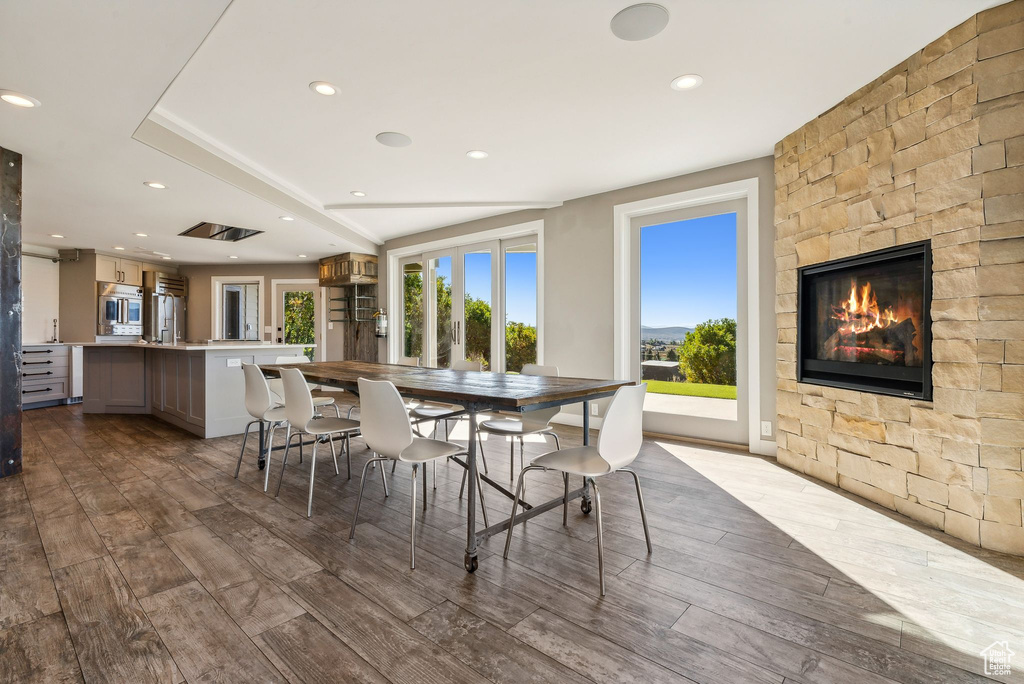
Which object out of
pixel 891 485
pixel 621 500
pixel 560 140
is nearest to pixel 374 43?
pixel 560 140

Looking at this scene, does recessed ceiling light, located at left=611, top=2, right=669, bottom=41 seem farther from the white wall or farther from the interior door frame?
the white wall

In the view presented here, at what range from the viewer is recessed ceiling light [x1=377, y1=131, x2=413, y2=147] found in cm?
355

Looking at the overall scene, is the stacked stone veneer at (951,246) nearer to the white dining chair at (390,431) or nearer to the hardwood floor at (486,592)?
the hardwood floor at (486,592)

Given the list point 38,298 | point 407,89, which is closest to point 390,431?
point 407,89

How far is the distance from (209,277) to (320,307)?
7.44ft

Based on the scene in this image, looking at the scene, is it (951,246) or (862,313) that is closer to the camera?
(951,246)

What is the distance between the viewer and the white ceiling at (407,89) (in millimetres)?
2189

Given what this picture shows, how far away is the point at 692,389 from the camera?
178 inches

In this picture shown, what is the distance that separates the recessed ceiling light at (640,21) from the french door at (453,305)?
3.71m

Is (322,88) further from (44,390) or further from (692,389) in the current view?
(44,390)

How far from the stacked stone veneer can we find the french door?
12.6 ft

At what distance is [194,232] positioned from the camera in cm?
605

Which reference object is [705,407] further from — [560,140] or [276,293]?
[276,293]

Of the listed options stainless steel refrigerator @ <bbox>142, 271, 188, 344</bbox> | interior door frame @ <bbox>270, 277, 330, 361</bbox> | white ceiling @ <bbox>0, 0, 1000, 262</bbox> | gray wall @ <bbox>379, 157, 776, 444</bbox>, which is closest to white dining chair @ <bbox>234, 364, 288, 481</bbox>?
white ceiling @ <bbox>0, 0, 1000, 262</bbox>
